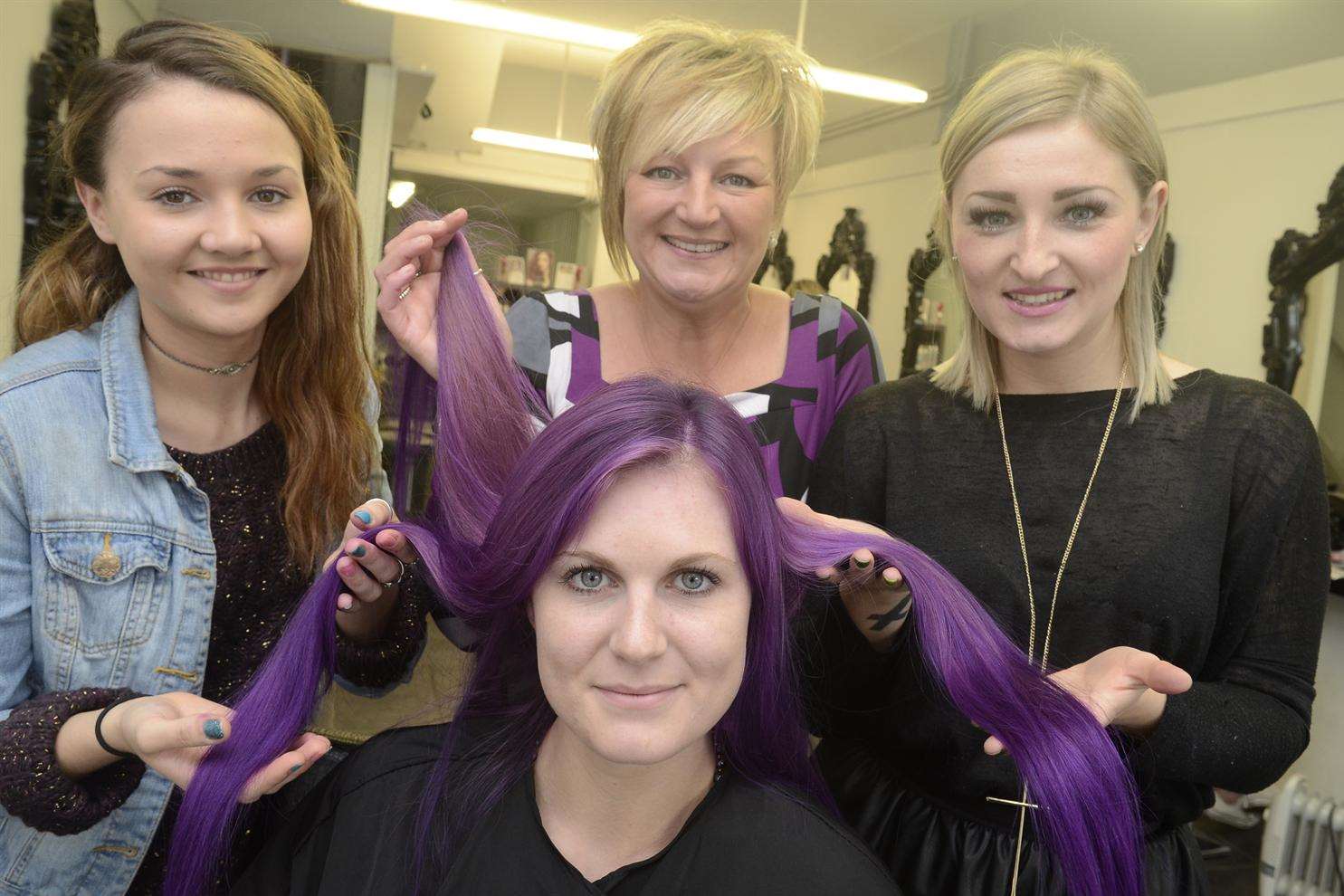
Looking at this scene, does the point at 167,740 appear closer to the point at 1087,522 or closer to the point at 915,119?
the point at 1087,522

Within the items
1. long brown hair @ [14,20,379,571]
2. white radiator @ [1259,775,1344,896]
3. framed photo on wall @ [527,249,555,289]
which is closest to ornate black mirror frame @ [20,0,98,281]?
long brown hair @ [14,20,379,571]

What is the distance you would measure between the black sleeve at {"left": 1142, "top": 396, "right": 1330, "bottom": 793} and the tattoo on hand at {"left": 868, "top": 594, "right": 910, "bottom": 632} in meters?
0.34

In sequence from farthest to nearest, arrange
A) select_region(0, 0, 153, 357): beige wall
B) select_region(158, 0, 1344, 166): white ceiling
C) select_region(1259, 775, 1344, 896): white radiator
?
select_region(158, 0, 1344, 166): white ceiling < select_region(1259, 775, 1344, 896): white radiator < select_region(0, 0, 153, 357): beige wall

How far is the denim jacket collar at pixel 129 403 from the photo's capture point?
1.34 metres

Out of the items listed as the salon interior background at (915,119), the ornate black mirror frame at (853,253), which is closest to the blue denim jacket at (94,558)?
the salon interior background at (915,119)

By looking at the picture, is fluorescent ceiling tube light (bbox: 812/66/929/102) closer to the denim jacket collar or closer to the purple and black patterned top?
the purple and black patterned top

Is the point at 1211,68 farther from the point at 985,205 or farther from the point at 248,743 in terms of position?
the point at 248,743

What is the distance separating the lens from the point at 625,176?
5.27ft

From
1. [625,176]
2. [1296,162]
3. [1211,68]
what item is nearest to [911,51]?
[1211,68]

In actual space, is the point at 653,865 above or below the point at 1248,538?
below

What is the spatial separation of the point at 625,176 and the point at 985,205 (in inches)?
21.2

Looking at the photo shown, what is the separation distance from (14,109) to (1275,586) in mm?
3593

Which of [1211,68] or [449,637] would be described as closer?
[449,637]

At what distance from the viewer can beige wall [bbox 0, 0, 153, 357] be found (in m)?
3.18
